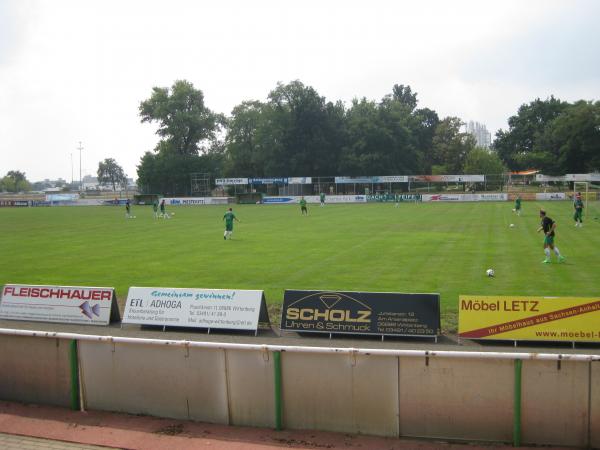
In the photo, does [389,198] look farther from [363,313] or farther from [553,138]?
[363,313]

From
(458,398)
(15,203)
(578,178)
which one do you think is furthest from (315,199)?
(458,398)

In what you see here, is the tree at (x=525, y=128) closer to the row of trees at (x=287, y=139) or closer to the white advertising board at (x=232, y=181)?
the row of trees at (x=287, y=139)

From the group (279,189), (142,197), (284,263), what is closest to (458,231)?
(284,263)

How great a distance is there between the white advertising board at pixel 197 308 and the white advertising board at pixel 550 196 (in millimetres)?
65775

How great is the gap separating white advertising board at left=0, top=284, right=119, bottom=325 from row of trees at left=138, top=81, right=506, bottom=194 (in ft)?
265

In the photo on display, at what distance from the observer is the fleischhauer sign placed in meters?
12.8

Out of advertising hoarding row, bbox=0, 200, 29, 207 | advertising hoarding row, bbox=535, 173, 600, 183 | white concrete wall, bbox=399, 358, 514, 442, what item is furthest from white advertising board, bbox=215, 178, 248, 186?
white concrete wall, bbox=399, 358, 514, 442

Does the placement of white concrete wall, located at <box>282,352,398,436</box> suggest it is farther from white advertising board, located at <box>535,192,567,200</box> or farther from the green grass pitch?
white advertising board, located at <box>535,192,567,200</box>

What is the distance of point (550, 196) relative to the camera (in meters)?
71.1

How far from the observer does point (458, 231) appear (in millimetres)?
32875

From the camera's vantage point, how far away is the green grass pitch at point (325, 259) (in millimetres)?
18141

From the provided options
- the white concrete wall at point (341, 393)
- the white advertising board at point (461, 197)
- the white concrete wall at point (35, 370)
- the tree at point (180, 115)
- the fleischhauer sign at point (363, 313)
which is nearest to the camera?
the white concrete wall at point (341, 393)

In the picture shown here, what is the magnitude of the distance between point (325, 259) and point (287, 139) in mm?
75959

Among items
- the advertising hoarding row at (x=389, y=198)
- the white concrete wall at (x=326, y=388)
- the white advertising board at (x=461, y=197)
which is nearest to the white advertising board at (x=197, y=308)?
the white concrete wall at (x=326, y=388)
